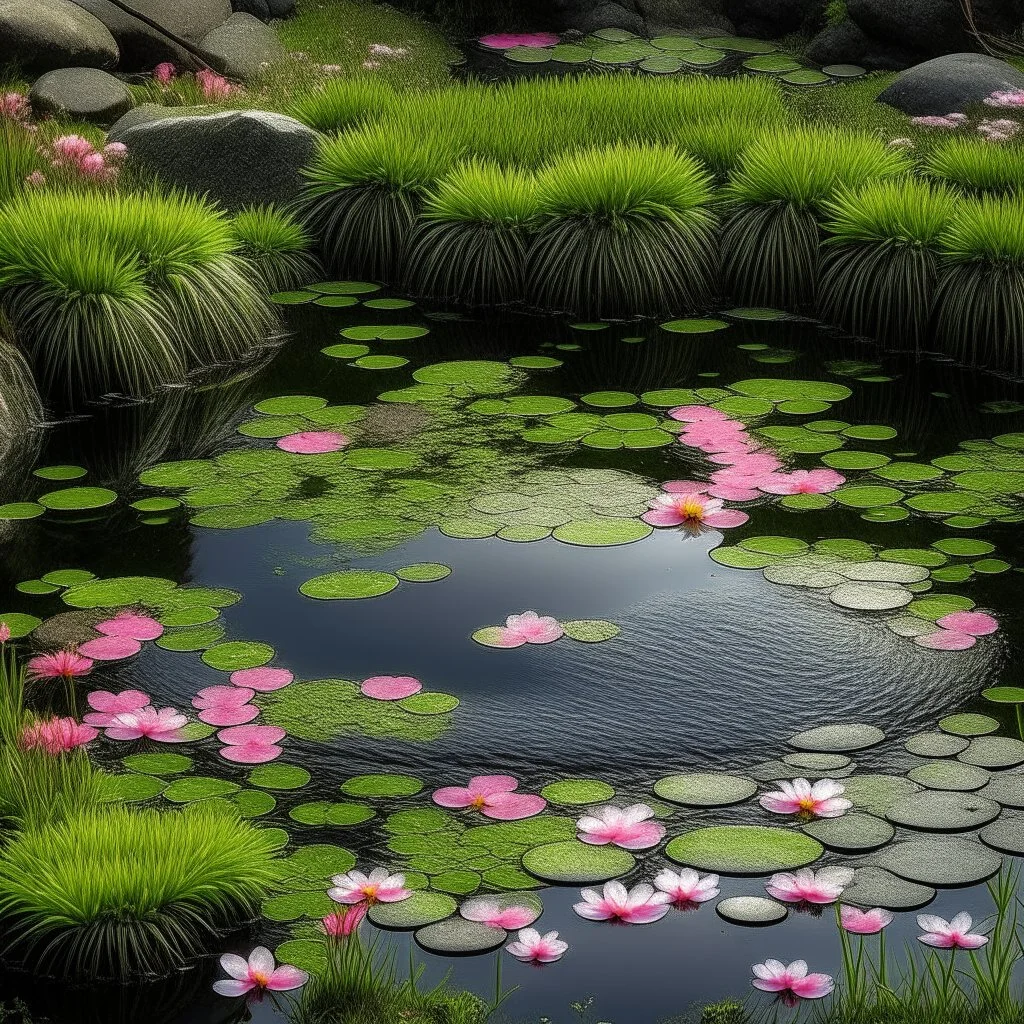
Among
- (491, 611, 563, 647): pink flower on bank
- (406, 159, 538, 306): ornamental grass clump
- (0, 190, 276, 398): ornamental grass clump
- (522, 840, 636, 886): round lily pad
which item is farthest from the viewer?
(406, 159, 538, 306): ornamental grass clump

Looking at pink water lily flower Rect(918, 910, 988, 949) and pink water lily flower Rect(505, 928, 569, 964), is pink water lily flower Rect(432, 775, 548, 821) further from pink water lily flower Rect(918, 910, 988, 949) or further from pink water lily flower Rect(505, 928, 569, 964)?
pink water lily flower Rect(918, 910, 988, 949)

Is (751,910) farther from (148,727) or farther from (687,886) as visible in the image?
(148,727)

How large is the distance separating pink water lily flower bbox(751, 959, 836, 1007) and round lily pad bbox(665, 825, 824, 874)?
0.28m

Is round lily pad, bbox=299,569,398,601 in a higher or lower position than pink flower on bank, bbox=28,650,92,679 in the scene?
lower

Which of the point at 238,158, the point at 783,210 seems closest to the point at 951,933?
the point at 783,210

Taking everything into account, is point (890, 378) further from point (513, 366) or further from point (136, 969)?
point (136, 969)

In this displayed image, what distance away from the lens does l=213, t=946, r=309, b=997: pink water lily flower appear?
227cm

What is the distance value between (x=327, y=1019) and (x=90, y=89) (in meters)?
6.53

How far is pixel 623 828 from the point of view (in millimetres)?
2652

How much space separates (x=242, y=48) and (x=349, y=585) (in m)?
6.09

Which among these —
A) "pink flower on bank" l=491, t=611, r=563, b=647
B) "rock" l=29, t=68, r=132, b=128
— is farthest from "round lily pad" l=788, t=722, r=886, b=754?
"rock" l=29, t=68, r=132, b=128

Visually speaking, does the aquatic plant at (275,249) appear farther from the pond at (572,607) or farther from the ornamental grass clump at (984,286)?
the ornamental grass clump at (984,286)

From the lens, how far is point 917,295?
212 inches

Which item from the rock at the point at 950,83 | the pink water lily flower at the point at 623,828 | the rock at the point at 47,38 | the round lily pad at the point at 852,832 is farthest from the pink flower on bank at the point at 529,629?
the rock at the point at 950,83
